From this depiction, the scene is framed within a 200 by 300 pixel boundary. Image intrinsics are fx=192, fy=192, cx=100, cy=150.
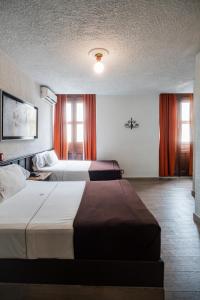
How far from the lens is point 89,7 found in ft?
5.65

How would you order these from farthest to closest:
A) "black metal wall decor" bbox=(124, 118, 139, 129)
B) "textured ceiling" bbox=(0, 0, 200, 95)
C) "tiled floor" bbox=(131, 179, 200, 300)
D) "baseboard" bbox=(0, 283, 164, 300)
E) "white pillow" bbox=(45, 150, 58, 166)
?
"black metal wall decor" bbox=(124, 118, 139, 129) < "white pillow" bbox=(45, 150, 58, 166) < "textured ceiling" bbox=(0, 0, 200, 95) < "tiled floor" bbox=(131, 179, 200, 300) < "baseboard" bbox=(0, 283, 164, 300)

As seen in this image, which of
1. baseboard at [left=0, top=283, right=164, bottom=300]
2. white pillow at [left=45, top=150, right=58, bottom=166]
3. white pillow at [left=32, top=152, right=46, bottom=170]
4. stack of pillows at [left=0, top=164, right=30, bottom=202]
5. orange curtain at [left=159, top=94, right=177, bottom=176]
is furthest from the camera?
orange curtain at [left=159, top=94, right=177, bottom=176]

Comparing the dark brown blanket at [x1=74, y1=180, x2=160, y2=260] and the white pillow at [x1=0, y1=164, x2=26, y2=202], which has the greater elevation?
the white pillow at [x1=0, y1=164, x2=26, y2=202]

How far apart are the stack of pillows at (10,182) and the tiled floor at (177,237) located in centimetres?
180

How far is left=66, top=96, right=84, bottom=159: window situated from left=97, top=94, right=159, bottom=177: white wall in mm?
538

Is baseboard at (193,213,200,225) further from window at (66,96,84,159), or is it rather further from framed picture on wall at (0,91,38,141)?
window at (66,96,84,159)

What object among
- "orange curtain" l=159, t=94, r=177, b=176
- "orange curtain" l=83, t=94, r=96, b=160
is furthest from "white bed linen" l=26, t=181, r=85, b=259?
"orange curtain" l=159, t=94, r=177, b=176

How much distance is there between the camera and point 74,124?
568cm

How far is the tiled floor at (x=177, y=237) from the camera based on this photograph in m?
1.63

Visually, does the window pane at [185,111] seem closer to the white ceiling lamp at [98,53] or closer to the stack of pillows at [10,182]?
the white ceiling lamp at [98,53]

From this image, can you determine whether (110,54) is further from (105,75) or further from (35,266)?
(35,266)

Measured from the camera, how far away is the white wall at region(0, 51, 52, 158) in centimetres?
277

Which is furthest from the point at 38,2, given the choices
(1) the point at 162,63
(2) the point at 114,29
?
(1) the point at 162,63

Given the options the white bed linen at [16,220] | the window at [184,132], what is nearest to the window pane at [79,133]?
the window at [184,132]
